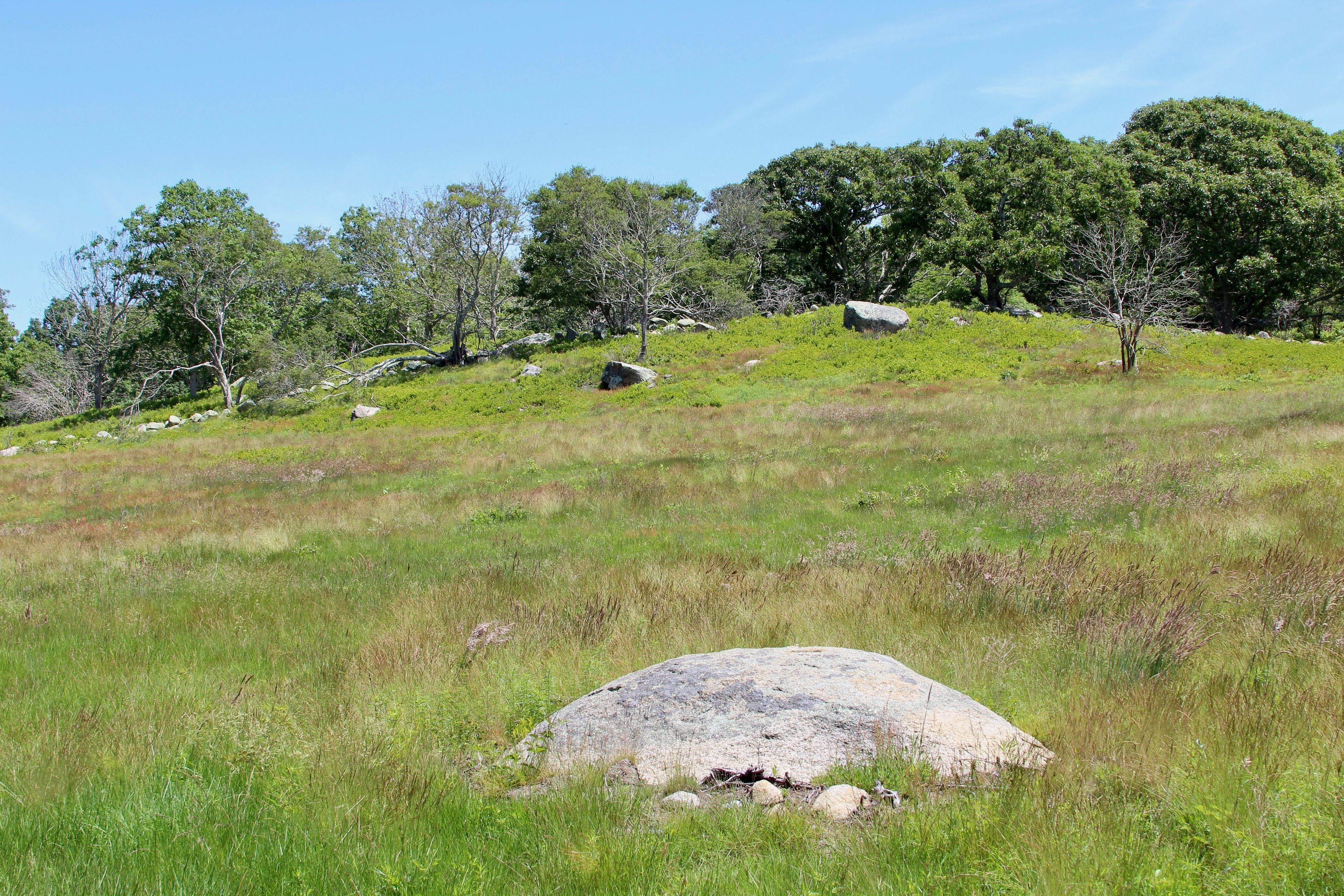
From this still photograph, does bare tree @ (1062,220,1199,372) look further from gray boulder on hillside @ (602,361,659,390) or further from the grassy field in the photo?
gray boulder on hillside @ (602,361,659,390)

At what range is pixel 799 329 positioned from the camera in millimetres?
42781

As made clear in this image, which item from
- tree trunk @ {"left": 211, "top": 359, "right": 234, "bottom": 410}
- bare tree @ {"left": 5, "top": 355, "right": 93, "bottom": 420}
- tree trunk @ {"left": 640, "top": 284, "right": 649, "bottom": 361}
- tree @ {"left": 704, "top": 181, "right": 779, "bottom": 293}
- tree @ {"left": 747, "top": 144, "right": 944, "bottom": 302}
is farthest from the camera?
bare tree @ {"left": 5, "top": 355, "right": 93, "bottom": 420}

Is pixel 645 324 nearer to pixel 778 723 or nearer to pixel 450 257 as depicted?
pixel 450 257

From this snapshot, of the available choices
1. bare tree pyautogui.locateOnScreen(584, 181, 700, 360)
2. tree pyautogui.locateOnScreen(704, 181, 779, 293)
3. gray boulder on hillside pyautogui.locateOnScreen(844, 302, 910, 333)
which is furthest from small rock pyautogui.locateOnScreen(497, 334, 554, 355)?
gray boulder on hillside pyautogui.locateOnScreen(844, 302, 910, 333)

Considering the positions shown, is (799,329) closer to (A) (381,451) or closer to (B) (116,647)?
(A) (381,451)

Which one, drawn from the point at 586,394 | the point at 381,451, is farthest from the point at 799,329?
the point at 381,451

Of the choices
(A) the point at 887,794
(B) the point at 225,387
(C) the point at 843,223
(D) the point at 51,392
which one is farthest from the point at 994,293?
(D) the point at 51,392

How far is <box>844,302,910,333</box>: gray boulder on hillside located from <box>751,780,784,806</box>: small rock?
38.8 m

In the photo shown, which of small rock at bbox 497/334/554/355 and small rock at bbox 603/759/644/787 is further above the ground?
small rock at bbox 497/334/554/355

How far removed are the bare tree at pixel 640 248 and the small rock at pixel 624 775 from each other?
37131 mm

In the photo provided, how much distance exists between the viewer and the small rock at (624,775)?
3.60 meters

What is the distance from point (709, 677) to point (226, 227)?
56721 millimetres

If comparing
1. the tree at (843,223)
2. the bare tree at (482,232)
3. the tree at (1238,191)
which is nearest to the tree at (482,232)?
the bare tree at (482,232)

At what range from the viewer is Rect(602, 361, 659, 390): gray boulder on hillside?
3706 centimetres
